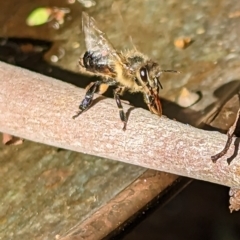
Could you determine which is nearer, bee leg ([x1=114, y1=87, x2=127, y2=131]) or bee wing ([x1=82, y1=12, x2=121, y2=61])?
bee leg ([x1=114, y1=87, x2=127, y2=131])

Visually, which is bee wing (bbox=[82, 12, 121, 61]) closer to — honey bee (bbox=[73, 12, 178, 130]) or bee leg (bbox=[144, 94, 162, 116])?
honey bee (bbox=[73, 12, 178, 130])

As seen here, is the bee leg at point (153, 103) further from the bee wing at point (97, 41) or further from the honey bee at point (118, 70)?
the bee wing at point (97, 41)

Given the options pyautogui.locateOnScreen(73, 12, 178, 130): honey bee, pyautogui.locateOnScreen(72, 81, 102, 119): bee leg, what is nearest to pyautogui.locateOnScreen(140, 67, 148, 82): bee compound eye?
pyautogui.locateOnScreen(73, 12, 178, 130): honey bee

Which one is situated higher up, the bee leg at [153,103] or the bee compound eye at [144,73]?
the bee compound eye at [144,73]

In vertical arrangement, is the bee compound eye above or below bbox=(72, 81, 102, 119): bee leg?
above

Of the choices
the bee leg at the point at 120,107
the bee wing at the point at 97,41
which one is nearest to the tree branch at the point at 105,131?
the bee leg at the point at 120,107

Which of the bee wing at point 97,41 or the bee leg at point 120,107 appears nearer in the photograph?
the bee leg at point 120,107
